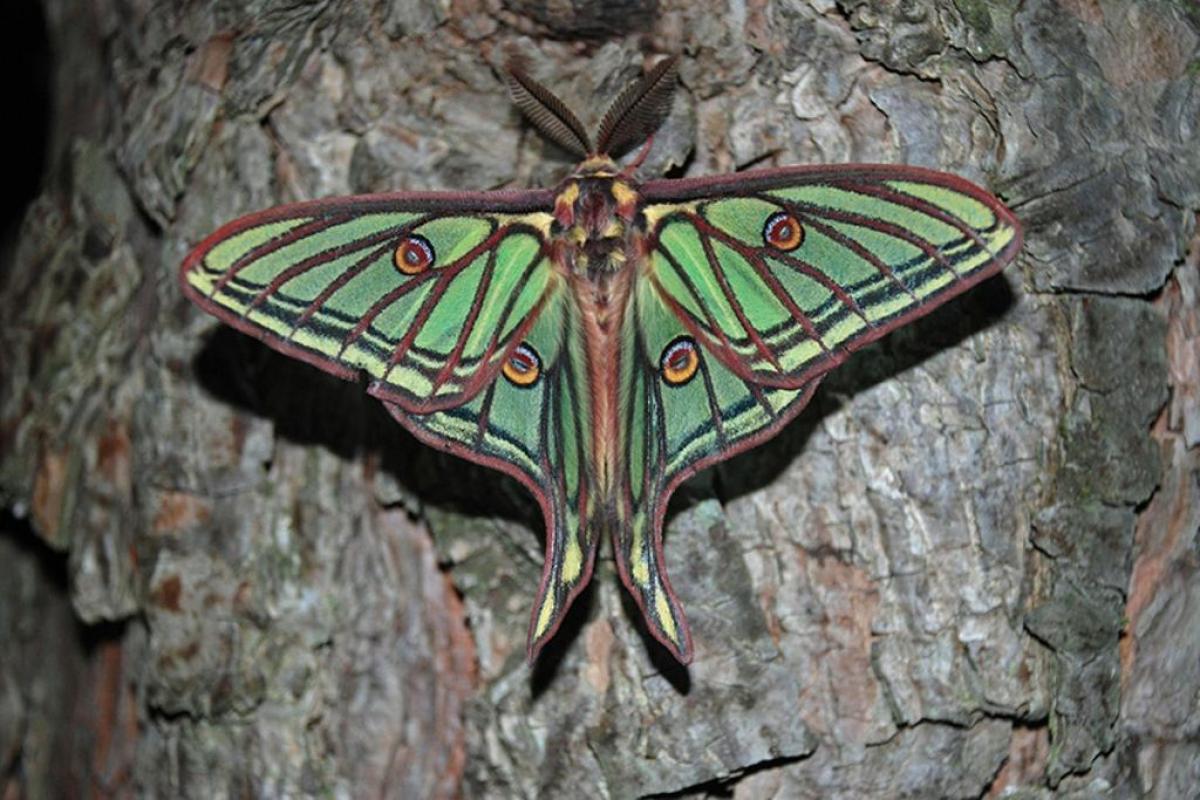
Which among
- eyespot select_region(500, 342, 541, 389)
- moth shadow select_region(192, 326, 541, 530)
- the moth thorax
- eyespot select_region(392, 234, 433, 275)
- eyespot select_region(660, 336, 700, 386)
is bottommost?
moth shadow select_region(192, 326, 541, 530)

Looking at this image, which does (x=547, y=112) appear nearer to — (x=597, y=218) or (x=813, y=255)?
(x=597, y=218)

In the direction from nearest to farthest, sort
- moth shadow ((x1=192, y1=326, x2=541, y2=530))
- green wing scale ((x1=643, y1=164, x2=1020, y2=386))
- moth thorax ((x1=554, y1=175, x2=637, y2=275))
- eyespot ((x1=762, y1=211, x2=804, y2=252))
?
green wing scale ((x1=643, y1=164, x2=1020, y2=386)), eyespot ((x1=762, y1=211, x2=804, y2=252)), moth thorax ((x1=554, y1=175, x2=637, y2=275)), moth shadow ((x1=192, y1=326, x2=541, y2=530))

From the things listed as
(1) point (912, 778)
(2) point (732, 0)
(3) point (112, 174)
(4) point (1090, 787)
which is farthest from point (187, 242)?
(4) point (1090, 787)

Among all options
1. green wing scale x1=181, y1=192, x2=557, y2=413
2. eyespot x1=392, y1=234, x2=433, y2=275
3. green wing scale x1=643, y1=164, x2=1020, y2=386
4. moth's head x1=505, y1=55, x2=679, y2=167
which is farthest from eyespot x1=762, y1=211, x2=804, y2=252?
eyespot x1=392, y1=234, x2=433, y2=275

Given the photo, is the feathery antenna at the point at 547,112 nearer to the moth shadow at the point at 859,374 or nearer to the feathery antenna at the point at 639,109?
the feathery antenna at the point at 639,109

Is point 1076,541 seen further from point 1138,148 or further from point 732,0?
point 732,0

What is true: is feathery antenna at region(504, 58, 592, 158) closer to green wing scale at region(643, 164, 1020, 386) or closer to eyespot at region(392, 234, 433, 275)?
green wing scale at region(643, 164, 1020, 386)

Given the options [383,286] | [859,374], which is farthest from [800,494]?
[383,286]
